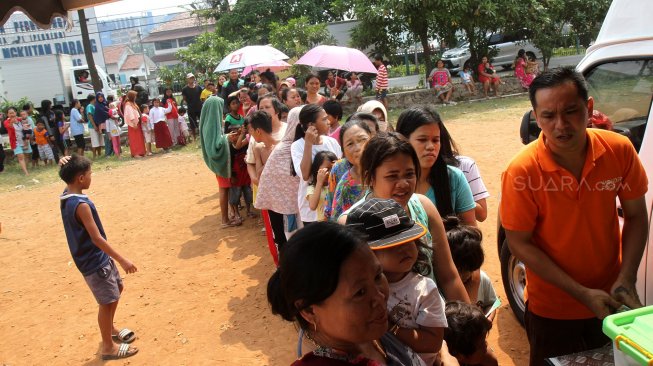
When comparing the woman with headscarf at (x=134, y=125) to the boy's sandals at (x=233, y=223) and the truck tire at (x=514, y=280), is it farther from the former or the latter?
the truck tire at (x=514, y=280)

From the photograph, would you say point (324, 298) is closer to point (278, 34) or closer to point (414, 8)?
point (414, 8)

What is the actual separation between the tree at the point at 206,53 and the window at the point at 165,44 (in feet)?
144

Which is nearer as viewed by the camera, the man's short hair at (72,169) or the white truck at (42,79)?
the man's short hair at (72,169)

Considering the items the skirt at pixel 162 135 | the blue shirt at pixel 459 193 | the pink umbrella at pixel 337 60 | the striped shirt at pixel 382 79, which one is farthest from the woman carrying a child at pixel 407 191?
the striped shirt at pixel 382 79

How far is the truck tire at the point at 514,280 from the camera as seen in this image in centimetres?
379

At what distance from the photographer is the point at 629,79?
285cm

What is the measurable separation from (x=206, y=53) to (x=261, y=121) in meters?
20.3

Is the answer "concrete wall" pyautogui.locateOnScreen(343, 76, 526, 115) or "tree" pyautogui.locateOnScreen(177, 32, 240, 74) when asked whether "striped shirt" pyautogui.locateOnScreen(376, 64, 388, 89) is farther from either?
"tree" pyautogui.locateOnScreen(177, 32, 240, 74)

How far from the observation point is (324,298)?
1.42 meters

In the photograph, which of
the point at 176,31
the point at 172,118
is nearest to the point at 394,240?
the point at 172,118

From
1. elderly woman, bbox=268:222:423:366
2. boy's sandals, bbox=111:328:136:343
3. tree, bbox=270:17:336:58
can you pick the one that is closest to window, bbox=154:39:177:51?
tree, bbox=270:17:336:58

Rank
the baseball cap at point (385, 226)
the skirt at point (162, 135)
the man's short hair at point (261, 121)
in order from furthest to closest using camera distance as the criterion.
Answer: the skirt at point (162, 135), the man's short hair at point (261, 121), the baseball cap at point (385, 226)

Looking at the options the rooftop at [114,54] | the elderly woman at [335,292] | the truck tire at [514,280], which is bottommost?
the truck tire at [514,280]

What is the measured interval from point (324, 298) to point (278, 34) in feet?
65.0
